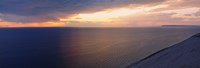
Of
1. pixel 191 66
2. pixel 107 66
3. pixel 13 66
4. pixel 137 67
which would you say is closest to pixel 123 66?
pixel 107 66

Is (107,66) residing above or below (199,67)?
below

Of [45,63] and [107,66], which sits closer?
[107,66]

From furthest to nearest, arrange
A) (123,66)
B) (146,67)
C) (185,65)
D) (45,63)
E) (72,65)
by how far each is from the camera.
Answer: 1. (45,63)
2. (72,65)
3. (123,66)
4. (146,67)
5. (185,65)

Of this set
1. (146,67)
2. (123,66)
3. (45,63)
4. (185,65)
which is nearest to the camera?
(185,65)

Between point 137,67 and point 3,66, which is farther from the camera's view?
point 3,66

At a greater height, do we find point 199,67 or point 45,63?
point 199,67

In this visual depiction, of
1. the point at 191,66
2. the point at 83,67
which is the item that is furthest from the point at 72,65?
the point at 191,66

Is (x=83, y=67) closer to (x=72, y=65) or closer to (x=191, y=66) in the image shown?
(x=72, y=65)

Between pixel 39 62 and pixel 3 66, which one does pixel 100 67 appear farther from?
pixel 3 66

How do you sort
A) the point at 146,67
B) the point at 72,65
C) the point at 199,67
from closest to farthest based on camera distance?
the point at 199,67 → the point at 146,67 → the point at 72,65
